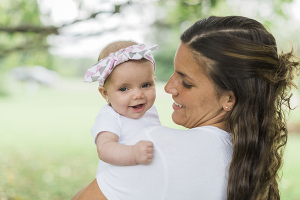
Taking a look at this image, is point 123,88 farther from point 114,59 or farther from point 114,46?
point 114,46

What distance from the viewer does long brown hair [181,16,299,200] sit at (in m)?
1.59

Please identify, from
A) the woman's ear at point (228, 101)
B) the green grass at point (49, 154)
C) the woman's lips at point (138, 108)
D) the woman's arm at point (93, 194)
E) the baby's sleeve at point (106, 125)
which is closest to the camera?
the woman's arm at point (93, 194)

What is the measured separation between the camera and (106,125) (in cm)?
185

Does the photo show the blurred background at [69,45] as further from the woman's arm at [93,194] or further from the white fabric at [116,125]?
the woman's arm at [93,194]

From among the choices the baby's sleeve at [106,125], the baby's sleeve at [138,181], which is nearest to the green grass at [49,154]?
the baby's sleeve at [106,125]

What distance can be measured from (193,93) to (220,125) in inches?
9.4

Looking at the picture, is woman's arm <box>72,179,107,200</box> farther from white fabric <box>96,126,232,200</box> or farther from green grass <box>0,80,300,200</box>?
green grass <box>0,80,300,200</box>

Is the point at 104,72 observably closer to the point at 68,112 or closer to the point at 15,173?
the point at 15,173

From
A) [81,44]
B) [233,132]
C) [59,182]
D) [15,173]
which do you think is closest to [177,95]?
[233,132]

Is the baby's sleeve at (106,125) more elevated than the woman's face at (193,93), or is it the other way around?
the woman's face at (193,93)

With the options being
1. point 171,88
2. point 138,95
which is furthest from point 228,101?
point 138,95

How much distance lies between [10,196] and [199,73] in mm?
5395

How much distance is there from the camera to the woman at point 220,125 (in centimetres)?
144

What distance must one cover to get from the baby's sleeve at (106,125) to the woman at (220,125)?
0.29 m
